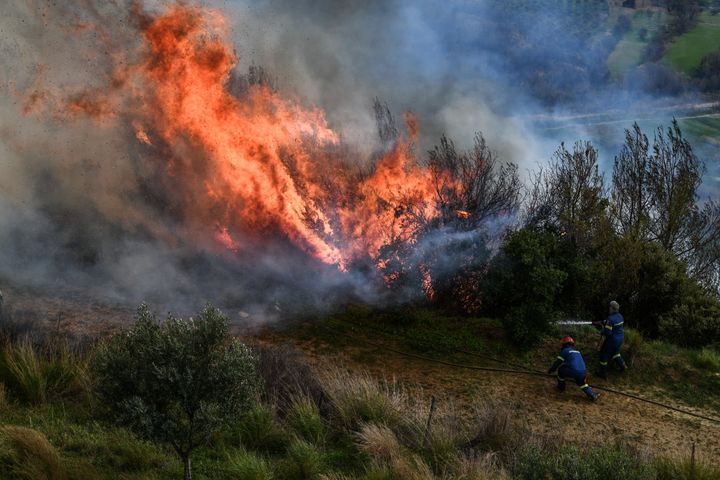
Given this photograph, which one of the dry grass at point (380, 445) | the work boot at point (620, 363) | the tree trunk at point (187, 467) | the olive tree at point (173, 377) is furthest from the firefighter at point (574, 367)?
the tree trunk at point (187, 467)

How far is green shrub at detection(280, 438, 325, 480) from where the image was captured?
8180mm

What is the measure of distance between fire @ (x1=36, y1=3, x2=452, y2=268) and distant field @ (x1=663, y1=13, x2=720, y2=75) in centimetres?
6257

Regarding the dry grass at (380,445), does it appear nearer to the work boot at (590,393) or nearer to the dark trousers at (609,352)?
the work boot at (590,393)

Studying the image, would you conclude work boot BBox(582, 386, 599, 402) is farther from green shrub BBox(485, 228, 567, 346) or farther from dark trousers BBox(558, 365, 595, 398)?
green shrub BBox(485, 228, 567, 346)

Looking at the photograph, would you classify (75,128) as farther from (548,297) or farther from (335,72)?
(548,297)

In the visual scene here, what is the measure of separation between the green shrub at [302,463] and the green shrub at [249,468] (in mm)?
295

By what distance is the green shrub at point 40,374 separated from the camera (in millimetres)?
10008

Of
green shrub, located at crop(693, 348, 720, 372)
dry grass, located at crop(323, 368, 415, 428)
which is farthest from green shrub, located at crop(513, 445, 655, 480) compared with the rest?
green shrub, located at crop(693, 348, 720, 372)

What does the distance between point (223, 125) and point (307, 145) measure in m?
2.67

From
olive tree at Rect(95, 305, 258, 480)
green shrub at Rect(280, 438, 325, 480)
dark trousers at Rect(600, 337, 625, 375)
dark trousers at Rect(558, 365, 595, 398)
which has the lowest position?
green shrub at Rect(280, 438, 325, 480)

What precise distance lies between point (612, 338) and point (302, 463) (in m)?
7.40

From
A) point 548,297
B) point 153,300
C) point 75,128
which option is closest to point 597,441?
point 548,297

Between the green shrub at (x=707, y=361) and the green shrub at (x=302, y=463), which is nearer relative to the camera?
the green shrub at (x=302, y=463)

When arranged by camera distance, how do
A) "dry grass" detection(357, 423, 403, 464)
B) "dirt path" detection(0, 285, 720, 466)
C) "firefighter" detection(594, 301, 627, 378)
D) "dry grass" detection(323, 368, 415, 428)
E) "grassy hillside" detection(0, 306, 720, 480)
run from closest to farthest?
"grassy hillside" detection(0, 306, 720, 480)
"dry grass" detection(357, 423, 403, 464)
"dry grass" detection(323, 368, 415, 428)
"dirt path" detection(0, 285, 720, 466)
"firefighter" detection(594, 301, 627, 378)
